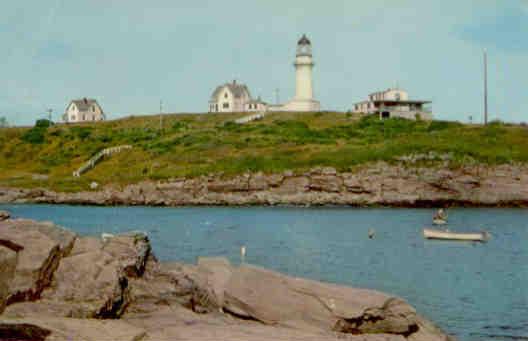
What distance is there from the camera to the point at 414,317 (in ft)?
63.5

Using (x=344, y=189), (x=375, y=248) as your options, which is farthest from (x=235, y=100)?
(x=375, y=248)

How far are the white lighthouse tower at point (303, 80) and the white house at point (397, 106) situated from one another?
11.3 metres

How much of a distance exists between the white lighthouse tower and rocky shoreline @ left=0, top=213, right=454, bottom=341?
399ft

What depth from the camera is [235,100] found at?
158 metres

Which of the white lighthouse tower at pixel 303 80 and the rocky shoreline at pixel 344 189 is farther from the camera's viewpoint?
the white lighthouse tower at pixel 303 80

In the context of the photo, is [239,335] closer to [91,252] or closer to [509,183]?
[91,252]

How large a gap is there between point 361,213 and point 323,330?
62074 mm

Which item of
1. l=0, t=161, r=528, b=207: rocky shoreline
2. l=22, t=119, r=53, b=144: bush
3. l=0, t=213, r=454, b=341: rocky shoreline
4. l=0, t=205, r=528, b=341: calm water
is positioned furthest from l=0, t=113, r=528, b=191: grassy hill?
l=0, t=213, r=454, b=341: rocky shoreline

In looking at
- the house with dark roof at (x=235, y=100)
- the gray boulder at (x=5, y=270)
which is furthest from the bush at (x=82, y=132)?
the gray boulder at (x=5, y=270)

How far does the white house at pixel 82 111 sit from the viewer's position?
549 ft

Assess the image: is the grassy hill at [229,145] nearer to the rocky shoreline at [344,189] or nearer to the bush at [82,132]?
the bush at [82,132]

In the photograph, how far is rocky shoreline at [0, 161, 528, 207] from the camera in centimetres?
9069

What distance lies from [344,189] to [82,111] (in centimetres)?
9138

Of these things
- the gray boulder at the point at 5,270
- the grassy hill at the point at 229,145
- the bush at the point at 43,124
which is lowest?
the gray boulder at the point at 5,270
